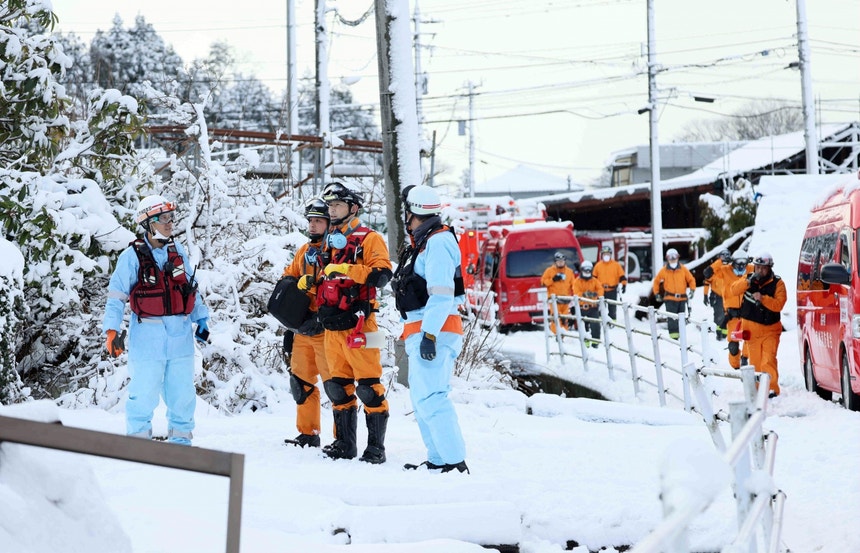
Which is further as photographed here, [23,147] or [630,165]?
[630,165]

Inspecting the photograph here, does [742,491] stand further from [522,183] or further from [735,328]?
[522,183]

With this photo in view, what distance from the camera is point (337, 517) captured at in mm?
5398

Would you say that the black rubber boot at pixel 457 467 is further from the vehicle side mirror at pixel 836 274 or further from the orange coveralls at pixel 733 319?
the orange coveralls at pixel 733 319

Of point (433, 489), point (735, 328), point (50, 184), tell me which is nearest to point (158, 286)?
point (433, 489)

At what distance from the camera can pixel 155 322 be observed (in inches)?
280

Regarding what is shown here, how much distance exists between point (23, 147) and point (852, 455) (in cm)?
813

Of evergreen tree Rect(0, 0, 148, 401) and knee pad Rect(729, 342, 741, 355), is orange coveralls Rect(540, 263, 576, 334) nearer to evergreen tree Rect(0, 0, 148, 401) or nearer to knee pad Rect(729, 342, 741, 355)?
knee pad Rect(729, 342, 741, 355)

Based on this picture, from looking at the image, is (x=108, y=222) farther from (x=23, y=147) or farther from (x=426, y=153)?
(x=426, y=153)

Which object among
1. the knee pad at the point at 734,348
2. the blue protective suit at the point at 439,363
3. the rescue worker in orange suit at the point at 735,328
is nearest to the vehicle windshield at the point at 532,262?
the rescue worker in orange suit at the point at 735,328

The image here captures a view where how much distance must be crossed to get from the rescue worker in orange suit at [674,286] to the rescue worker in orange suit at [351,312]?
45.9ft

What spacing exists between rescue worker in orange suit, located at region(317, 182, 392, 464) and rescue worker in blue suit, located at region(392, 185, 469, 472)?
25 cm

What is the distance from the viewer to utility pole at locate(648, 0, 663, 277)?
101 ft

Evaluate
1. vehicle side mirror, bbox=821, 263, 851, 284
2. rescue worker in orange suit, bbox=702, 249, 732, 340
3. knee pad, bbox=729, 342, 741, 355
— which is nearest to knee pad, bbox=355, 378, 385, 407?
vehicle side mirror, bbox=821, 263, 851, 284

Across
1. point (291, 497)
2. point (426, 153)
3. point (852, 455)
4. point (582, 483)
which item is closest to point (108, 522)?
point (291, 497)
